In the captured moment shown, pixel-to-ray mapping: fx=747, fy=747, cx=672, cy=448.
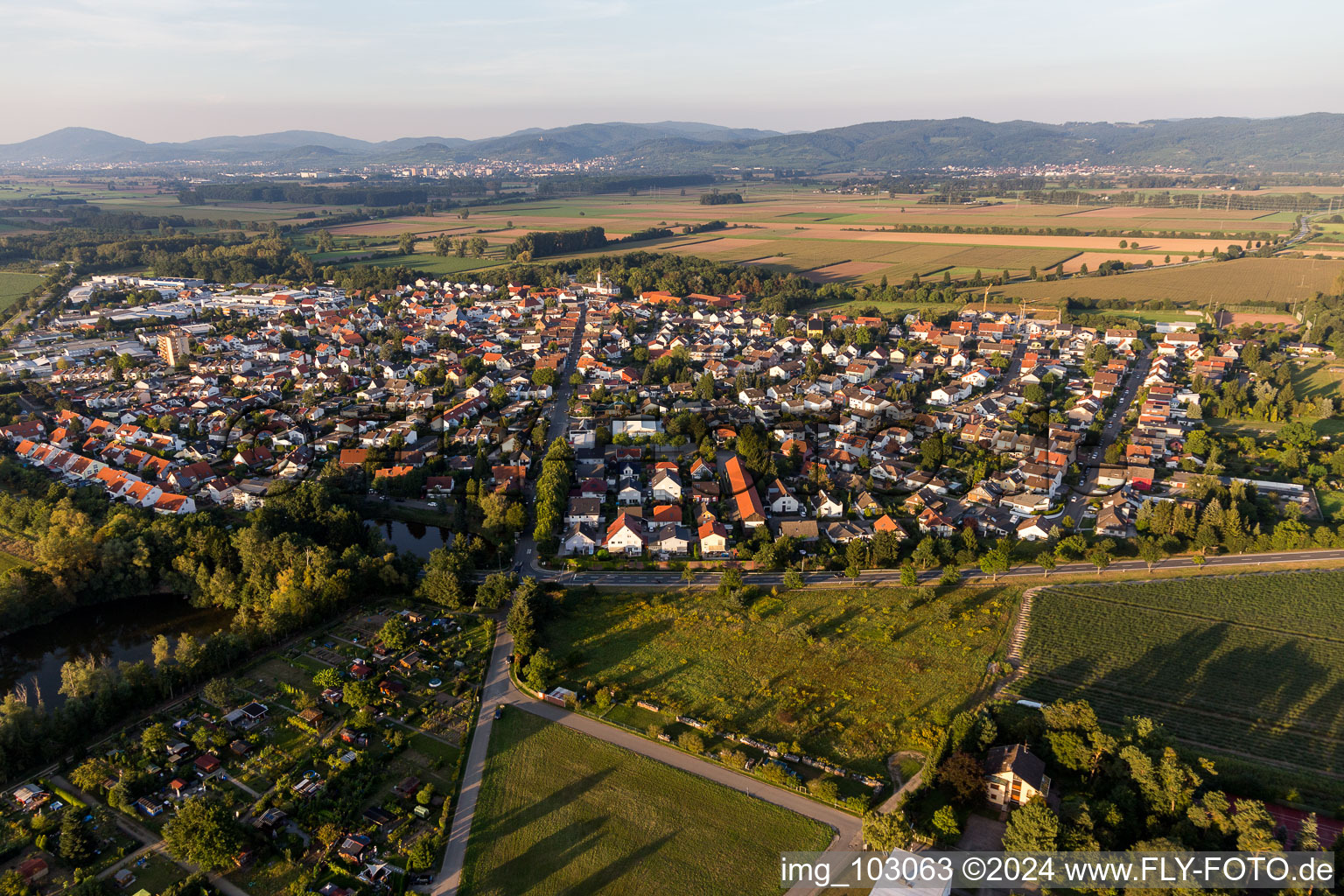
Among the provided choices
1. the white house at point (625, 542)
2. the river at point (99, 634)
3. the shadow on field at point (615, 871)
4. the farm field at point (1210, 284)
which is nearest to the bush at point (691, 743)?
the shadow on field at point (615, 871)

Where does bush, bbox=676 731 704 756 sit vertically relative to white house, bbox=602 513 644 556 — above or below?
below

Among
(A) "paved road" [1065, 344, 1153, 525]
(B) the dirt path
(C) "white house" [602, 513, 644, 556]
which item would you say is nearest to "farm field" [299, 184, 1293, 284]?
(A) "paved road" [1065, 344, 1153, 525]

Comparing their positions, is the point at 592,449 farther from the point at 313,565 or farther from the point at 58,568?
the point at 58,568

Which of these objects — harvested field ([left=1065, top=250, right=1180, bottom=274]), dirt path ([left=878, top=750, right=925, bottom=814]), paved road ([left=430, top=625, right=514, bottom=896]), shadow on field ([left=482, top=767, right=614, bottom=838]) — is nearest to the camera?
paved road ([left=430, top=625, right=514, bottom=896])

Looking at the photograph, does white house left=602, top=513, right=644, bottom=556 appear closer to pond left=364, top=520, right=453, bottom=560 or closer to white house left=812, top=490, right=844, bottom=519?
pond left=364, top=520, right=453, bottom=560

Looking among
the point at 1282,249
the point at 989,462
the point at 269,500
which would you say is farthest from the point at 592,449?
the point at 1282,249
